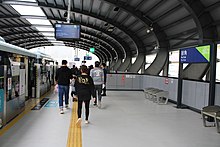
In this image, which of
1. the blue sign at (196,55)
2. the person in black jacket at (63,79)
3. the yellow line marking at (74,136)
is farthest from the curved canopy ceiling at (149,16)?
the yellow line marking at (74,136)

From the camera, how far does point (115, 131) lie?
461cm

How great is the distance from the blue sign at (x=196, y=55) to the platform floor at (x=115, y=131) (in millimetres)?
1795

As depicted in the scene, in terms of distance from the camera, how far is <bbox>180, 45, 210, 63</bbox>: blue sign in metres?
6.12

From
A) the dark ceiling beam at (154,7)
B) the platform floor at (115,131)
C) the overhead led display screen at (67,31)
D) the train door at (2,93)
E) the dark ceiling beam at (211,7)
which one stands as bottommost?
the platform floor at (115,131)

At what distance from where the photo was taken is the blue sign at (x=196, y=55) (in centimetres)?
612

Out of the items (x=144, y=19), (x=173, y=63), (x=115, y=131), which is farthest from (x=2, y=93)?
(x=173, y=63)

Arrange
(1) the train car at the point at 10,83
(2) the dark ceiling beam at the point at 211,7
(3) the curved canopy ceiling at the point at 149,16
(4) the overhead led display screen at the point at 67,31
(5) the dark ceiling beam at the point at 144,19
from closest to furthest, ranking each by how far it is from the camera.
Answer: (1) the train car at the point at 10,83, (2) the dark ceiling beam at the point at 211,7, (3) the curved canopy ceiling at the point at 149,16, (4) the overhead led display screen at the point at 67,31, (5) the dark ceiling beam at the point at 144,19

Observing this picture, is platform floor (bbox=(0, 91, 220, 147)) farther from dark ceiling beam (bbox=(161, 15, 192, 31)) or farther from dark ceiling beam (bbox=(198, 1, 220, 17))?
dark ceiling beam (bbox=(161, 15, 192, 31))

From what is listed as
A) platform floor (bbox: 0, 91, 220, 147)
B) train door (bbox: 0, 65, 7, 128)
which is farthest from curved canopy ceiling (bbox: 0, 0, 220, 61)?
train door (bbox: 0, 65, 7, 128)

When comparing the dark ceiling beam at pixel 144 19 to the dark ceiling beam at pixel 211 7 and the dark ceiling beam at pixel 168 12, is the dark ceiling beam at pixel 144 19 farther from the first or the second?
the dark ceiling beam at pixel 211 7

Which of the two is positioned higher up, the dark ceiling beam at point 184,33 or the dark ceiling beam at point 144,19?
the dark ceiling beam at point 144,19

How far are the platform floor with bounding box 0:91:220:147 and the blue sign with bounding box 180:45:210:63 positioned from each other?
1.79 meters

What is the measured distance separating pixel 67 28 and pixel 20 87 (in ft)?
18.0

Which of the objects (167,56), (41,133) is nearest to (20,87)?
(41,133)
